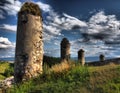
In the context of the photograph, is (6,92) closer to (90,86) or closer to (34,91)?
(34,91)

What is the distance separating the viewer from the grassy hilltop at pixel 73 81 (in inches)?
439

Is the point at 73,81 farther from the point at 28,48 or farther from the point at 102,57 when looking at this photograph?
the point at 102,57

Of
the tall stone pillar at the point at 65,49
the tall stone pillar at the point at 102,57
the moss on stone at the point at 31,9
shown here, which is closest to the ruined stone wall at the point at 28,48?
the moss on stone at the point at 31,9

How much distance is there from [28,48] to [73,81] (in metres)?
3.74

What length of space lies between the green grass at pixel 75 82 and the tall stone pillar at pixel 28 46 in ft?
3.40

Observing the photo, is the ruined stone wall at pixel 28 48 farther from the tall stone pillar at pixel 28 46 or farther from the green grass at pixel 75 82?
the green grass at pixel 75 82

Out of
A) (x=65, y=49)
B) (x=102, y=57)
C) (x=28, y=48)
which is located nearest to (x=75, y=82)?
(x=28, y=48)

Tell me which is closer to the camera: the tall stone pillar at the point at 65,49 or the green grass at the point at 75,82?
the green grass at the point at 75,82

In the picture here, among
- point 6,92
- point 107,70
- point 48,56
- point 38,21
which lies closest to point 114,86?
point 107,70

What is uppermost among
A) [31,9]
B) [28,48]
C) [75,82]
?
[31,9]

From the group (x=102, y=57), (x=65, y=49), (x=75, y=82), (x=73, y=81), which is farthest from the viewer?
(x=102, y=57)

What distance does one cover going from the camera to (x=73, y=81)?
12.4 m

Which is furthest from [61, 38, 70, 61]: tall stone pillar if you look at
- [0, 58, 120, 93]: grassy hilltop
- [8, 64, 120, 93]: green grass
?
[8, 64, 120, 93]: green grass

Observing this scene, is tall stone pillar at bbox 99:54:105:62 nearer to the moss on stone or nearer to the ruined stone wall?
the moss on stone
